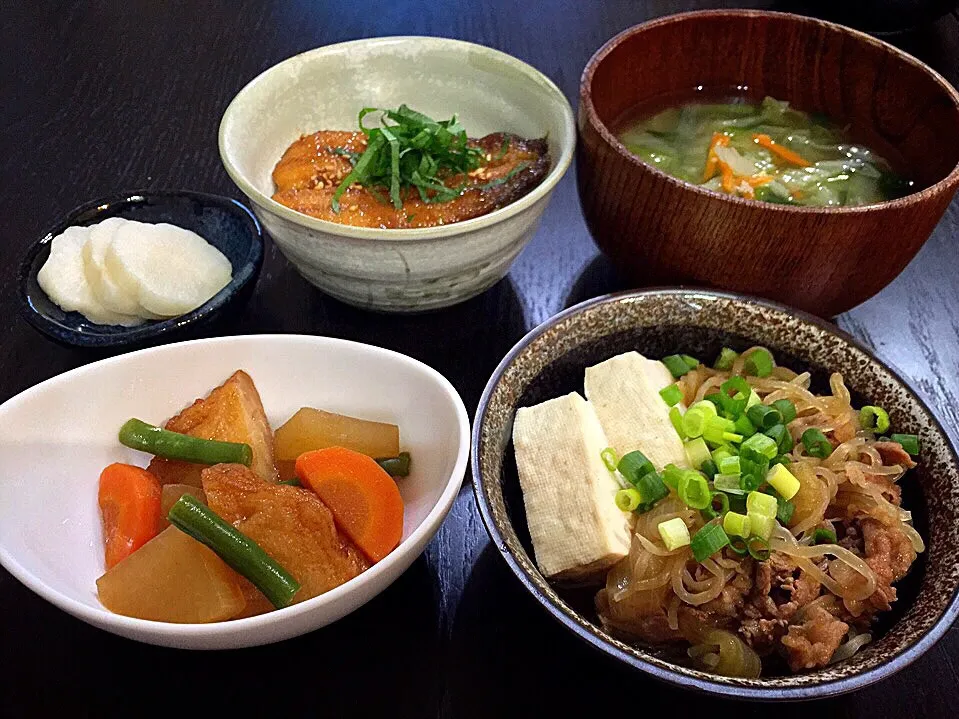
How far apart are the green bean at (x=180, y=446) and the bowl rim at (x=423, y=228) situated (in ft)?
1.42

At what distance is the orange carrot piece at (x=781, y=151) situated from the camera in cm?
176

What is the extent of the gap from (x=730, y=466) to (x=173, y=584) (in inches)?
33.0

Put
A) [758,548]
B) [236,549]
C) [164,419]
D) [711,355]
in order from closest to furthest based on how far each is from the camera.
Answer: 1. [236,549]
2. [758,548]
3. [164,419]
4. [711,355]

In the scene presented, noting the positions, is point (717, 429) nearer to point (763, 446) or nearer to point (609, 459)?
point (763, 446)

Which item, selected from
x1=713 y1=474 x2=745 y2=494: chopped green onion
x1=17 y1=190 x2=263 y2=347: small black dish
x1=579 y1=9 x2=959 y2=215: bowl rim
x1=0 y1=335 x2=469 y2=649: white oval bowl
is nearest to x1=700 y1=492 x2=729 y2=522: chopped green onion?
x1=713 y1=474 x2=745 y2=494: chopped green onion

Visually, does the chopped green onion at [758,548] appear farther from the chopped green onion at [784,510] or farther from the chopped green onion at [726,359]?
the chopped green onion at [726,359]

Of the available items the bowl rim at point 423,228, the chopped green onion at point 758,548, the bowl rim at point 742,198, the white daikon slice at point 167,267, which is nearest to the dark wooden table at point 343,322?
the white daikon slice at point 167,267

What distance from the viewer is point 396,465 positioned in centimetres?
129

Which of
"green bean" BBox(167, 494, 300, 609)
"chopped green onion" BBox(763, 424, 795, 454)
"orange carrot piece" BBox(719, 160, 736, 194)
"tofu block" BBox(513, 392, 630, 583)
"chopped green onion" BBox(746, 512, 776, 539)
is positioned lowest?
"green bean" BBox(167, 494, 300, 609)

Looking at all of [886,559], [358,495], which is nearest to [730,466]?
[886,559]

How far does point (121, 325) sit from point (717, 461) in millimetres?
1181

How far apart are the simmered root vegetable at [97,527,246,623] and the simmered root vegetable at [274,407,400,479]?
0.26 metres

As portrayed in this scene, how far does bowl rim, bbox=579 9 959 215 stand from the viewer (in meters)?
1.33

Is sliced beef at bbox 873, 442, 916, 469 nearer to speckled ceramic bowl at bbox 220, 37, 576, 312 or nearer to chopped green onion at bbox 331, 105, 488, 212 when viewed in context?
speckled ceramic bowl at bbox 220, 37, 576, 312
